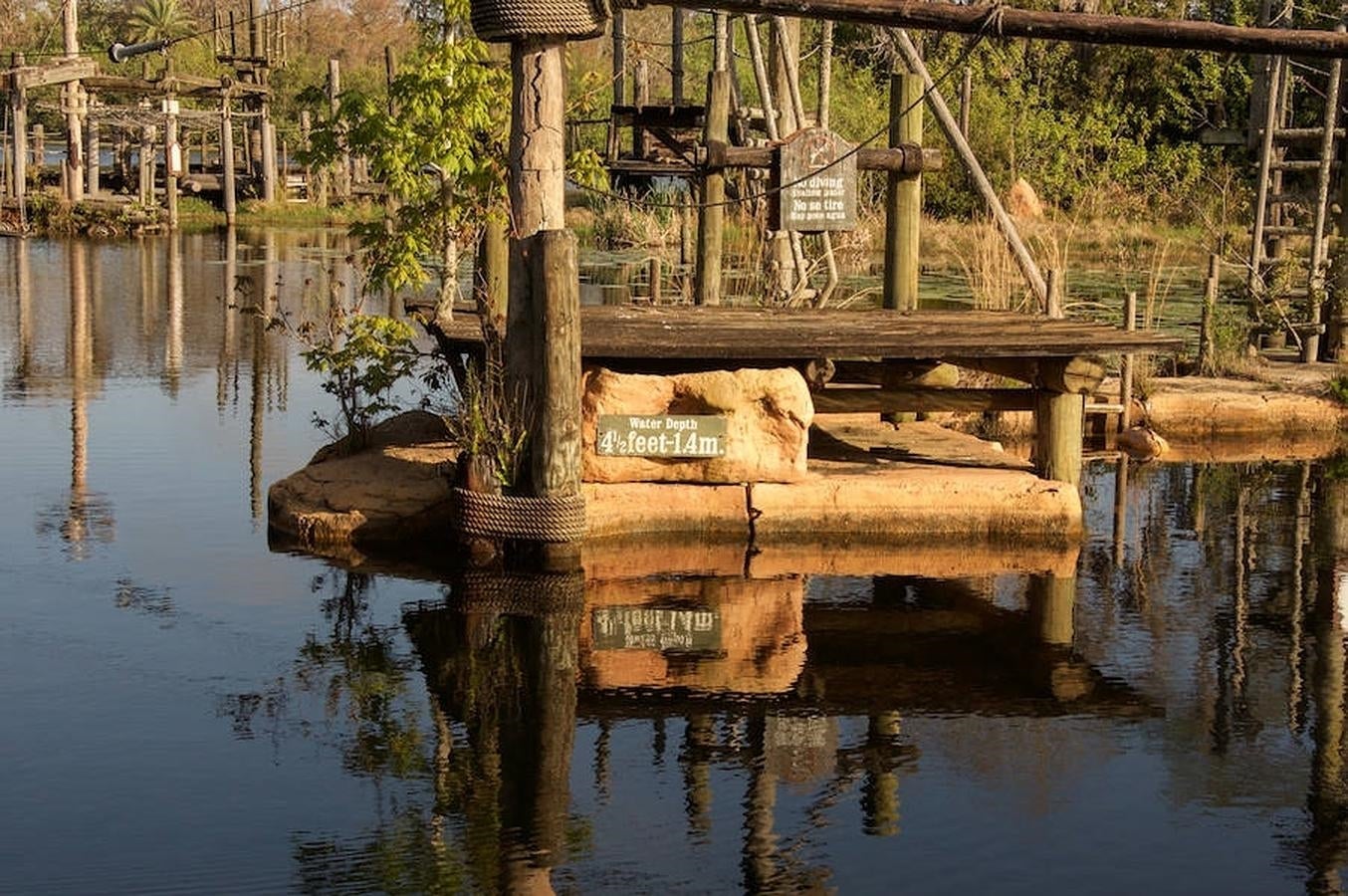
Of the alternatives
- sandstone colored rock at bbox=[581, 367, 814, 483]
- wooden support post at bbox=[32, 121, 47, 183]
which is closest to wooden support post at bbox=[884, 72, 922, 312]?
sandstone colored rock at bbox=[581, 367, 814, 483]

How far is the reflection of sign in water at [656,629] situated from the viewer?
982 cm

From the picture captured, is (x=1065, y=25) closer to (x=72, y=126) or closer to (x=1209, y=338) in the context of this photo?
(x=1209, y=338)

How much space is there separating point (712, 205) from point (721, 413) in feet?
11.2

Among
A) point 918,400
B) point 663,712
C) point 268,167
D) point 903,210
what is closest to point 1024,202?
point 268,167

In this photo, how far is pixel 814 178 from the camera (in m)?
14.5

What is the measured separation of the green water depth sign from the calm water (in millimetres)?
598

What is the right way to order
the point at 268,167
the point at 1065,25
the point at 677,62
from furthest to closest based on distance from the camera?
the point at 268,167 → the point at 677,62 → the point at 1065,25

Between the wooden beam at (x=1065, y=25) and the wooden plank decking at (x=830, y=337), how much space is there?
1985 millimetres

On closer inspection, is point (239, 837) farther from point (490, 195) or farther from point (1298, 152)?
point (1298, 152)

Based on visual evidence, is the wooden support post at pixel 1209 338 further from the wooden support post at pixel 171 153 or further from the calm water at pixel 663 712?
the wooden support post at pixel 171 153

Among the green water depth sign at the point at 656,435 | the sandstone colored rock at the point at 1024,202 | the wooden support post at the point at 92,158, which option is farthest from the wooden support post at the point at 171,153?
the green water depth sign at the point at 656,435

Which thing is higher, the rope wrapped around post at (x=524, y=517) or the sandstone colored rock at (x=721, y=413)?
the sandstone colored rock at (x=721, y=413)

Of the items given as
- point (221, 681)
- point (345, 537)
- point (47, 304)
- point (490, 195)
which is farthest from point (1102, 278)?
point (221, 681)

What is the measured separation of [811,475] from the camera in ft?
40.2
